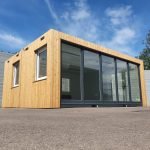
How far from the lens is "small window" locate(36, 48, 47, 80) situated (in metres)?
7.83

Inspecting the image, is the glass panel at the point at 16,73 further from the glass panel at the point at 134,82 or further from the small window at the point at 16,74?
the glass panel at the point at 134,82

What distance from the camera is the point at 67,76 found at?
25.3ft

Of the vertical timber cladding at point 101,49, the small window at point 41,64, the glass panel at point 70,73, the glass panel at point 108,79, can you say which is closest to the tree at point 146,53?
the vertical timber cladding at point 101,49

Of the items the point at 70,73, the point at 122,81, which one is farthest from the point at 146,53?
the point at 70,73

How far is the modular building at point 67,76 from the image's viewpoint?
7.30 m

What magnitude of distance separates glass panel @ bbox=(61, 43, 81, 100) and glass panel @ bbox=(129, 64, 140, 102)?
13.8 ft

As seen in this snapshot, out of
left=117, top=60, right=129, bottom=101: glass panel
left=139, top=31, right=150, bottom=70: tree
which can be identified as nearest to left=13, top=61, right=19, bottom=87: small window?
left=117, top=60, right=129, bottom=101: glass panel

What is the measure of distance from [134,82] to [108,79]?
2.70 metres

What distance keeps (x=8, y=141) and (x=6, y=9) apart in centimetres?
967

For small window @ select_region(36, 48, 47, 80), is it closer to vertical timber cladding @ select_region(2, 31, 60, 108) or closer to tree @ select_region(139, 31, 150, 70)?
vertical timber cladding @ select_region(2, 31, 60, 108)

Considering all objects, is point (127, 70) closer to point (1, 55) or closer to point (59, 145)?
point (1, 55)

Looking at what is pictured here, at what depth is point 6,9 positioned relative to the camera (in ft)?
34.0

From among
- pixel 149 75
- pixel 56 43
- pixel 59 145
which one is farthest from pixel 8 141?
pixel 149 75

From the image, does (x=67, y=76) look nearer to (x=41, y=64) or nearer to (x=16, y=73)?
(x=41, y=64)
